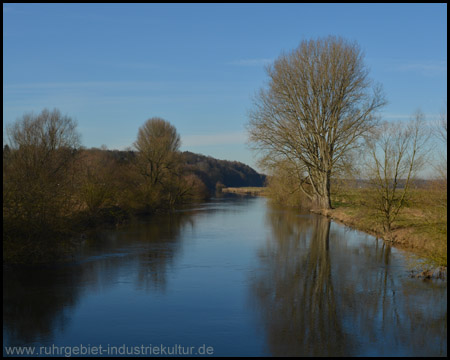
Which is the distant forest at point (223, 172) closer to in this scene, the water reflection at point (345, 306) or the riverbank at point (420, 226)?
the riverbank at point (420, 226)

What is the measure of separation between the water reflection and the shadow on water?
3268 mm

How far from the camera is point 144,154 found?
36594 mm

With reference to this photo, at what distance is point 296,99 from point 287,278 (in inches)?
746

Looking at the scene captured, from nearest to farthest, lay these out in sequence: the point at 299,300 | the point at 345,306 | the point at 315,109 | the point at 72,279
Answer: the point at 345,306
the point at 299,300
the point at 72,279
the point at 315,109

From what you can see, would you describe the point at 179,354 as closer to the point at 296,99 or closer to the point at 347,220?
the point at 347,220

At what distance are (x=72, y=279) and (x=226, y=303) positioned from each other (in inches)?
173

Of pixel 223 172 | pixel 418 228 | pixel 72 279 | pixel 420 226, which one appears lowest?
pixel 72 279

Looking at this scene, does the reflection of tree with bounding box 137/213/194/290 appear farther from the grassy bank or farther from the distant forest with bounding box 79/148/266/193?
the distant forest with bounding box 79/148/266/193

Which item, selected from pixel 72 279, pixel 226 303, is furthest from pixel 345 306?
pixel 72 279

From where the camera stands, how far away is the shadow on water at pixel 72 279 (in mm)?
8477

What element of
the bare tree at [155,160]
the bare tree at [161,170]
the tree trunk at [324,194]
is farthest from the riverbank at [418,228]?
the bare tree at [155,160]

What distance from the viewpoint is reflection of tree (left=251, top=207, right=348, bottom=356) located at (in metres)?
7.64

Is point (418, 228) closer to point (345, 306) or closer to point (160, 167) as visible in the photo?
point (345, 306)

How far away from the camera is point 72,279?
11.7 meters
